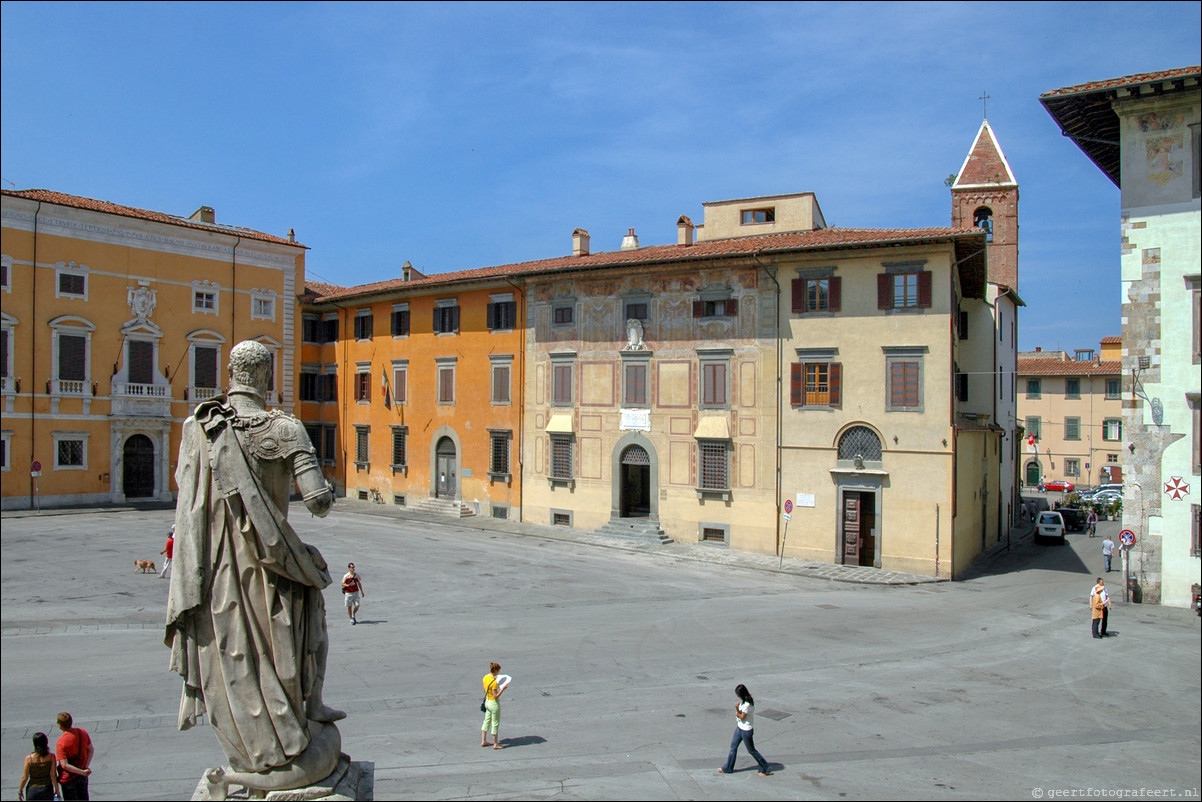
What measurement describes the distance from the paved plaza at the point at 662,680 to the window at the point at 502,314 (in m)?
12.1

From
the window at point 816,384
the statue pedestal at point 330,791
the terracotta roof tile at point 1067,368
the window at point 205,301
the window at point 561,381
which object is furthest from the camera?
the terracotta roof tile at point 1067,368

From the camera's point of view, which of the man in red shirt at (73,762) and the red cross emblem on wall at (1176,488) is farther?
the red cross emblem on wall at (1176,488)

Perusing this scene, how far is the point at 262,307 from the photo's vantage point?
1516 inches

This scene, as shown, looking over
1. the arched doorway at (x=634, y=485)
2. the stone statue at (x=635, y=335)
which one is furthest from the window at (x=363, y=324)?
the arched doorway at (x=634, y=485)

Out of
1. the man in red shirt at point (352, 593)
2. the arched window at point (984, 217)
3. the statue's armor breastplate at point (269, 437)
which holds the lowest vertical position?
the man in red shirt at point (352, 593)

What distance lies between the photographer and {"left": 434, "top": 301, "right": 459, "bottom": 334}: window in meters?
35.6

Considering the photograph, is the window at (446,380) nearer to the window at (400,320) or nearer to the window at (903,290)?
the window at (400,320)

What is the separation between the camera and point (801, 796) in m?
8.41

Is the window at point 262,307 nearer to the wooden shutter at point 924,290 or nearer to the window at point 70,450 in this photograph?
the window at point 70,450

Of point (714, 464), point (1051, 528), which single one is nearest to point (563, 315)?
point (714, 464)

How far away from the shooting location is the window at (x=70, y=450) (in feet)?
106

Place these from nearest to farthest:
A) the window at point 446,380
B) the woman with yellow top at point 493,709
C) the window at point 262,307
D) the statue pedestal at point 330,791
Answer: the statue pedestal at point 330,791
the woman with yellow top at point 493,709
the window at point 446,380
the window at point 262,307

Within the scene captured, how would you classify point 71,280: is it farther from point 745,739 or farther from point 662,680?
point 745,739

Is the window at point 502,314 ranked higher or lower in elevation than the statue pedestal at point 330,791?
higher
